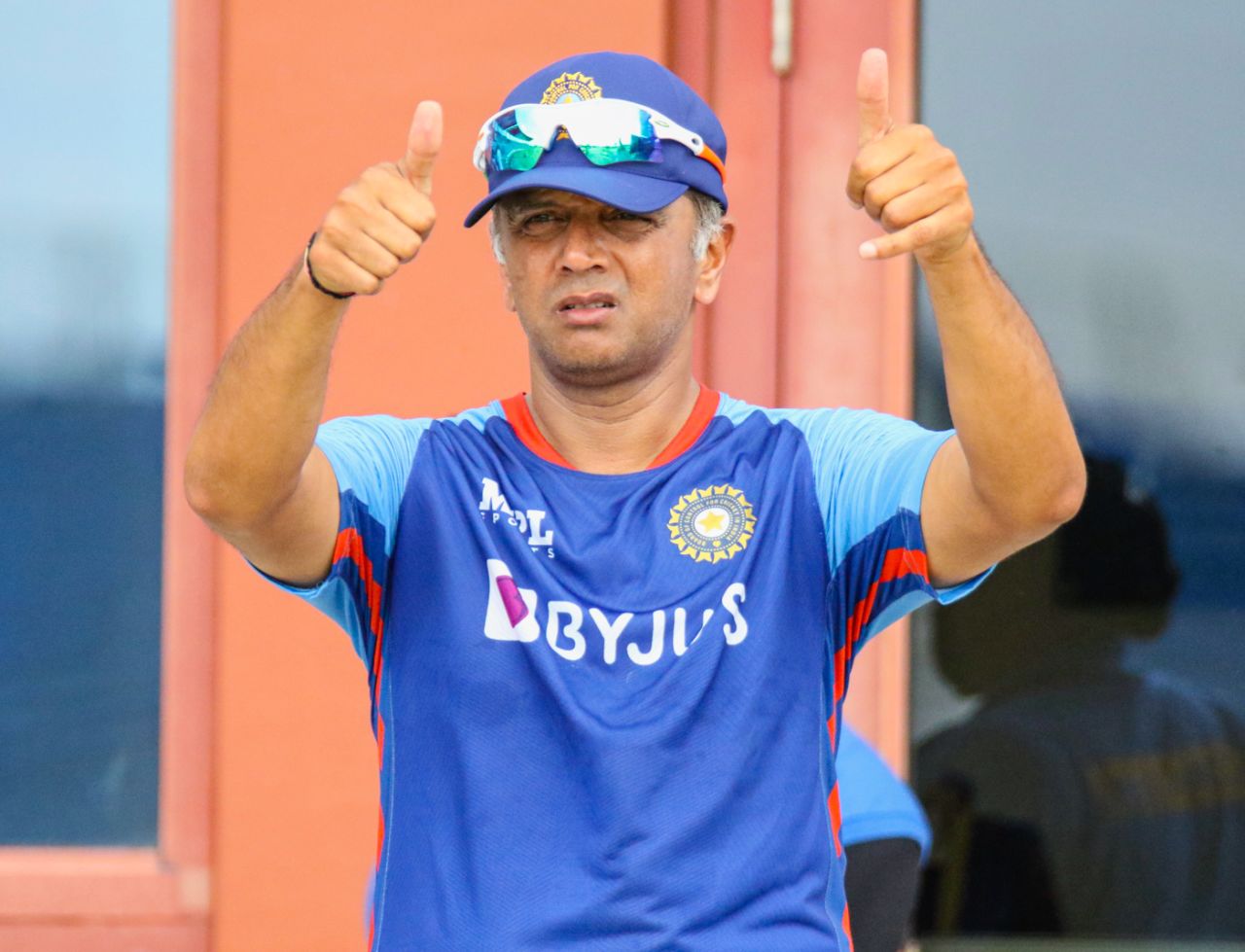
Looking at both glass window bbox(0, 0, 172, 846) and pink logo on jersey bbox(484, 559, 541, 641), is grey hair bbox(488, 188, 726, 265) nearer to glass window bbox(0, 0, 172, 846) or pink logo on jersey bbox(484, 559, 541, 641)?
pink logo on jersey bbox(484, 559, 541, 641)

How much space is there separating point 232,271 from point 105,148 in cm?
48

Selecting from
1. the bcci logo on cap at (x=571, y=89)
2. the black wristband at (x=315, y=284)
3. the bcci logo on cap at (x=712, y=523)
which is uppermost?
the bcci logo on cap at (x=571, y=89)

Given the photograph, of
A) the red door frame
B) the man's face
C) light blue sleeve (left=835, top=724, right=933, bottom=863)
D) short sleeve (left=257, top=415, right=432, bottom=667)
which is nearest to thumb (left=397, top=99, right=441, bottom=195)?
the man's face

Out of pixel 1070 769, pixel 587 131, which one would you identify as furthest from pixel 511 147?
pixel 1070 769

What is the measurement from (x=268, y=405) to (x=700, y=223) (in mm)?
616

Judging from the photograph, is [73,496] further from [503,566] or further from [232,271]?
[503,566]

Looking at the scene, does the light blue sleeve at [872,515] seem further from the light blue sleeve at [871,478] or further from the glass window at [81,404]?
the glass window at [81,404]

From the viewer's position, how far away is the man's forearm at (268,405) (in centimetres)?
161

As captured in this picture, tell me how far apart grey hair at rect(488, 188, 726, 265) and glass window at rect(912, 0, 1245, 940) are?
1.32 m

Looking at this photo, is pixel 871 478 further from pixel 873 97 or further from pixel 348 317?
pixel 348 317

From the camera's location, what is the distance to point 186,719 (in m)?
3.04

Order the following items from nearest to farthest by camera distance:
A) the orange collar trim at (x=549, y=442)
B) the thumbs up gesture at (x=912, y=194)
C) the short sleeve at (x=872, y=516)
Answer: the thumbs up gesture at (x=912, y=194)
the short sleeve at (x=872, y=516)
the orange collar trim at (x=549, y=442)

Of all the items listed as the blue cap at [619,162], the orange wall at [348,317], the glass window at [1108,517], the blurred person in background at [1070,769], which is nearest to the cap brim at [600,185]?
the blue cap at [619,162]

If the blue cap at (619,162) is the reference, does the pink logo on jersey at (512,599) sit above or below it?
below
